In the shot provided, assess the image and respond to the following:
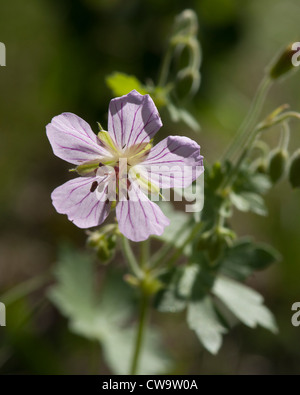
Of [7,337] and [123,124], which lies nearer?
[123,124]

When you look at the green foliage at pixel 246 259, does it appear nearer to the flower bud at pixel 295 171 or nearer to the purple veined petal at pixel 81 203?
the flower bud at pixel 295 171

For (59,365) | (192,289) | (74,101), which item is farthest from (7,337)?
(74,101)

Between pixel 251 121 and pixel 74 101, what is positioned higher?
pixel 251 121

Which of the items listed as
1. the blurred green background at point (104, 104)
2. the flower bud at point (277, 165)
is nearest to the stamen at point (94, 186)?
the flower bud at point (277, 165)

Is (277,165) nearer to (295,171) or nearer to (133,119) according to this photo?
(295,171)

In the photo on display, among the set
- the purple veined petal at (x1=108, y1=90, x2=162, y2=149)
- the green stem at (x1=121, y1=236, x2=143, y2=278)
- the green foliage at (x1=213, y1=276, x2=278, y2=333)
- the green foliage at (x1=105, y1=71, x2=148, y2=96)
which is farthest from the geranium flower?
the green foliage at (x1=213, y1=276, x2=278, y2=333)

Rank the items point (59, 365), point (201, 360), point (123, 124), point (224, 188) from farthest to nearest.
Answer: point (201, 360), point (59, 365), point (224, 188), point (123, 124)
